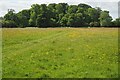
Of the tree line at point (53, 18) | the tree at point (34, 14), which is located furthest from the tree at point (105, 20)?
the tree at point (34, 14)

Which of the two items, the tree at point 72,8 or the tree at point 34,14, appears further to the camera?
the tree at point 72,8

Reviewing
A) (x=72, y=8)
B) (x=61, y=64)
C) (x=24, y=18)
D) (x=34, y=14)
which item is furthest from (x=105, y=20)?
(x=61, y=64)

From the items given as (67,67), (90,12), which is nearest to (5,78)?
(67,67)

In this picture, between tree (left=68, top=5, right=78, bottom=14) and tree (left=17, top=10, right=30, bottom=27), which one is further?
tree (left=68, top=5, right=78, bottom=14)

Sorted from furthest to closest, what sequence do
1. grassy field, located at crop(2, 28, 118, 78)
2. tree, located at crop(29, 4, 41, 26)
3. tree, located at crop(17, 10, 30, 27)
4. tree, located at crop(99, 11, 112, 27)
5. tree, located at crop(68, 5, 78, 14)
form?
tree, located at crop(68, 5, 78, 14)
tree, located at crop(99, 11, 112, 27)
tree, located at crop(17, 10, 30, 27)
tree, located at crop(29, 4, 41, 26)
grassy field, located at crop(2, 28, 118, 78)

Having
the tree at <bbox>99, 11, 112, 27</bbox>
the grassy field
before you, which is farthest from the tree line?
the grassy field

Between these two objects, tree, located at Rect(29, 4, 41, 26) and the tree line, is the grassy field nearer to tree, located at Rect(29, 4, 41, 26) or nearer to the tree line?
the tree line

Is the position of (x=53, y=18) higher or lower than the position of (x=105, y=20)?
higher

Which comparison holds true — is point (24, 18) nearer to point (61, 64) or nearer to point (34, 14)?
point (34, 14)

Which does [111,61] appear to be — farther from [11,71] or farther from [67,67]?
[11,71]

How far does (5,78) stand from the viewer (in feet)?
66.9

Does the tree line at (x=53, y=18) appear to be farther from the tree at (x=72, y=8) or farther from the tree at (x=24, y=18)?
the tree at (x=72, y=8)

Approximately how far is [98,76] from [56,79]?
2.82 m

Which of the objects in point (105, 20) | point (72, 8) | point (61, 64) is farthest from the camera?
point (72, 8)
